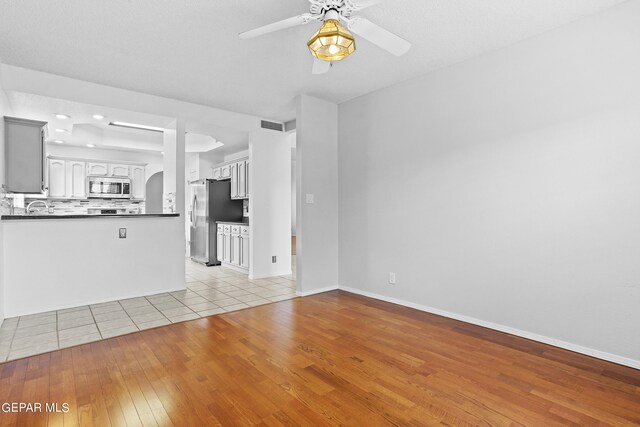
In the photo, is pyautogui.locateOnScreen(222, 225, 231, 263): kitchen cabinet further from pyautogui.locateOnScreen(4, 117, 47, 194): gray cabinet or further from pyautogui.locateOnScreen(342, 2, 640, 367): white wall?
pyautogui.locateOnScreen(342, 2, 640, 367): white wall

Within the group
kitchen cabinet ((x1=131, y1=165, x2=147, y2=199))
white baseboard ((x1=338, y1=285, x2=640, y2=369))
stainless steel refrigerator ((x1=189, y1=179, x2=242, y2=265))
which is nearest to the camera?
white baseboard ((x1=338, y1=285, x2=640, y2=369))

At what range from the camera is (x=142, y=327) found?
124 inches

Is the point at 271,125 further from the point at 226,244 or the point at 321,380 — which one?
the point at 321,380

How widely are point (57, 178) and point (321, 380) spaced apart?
7739 millimetres

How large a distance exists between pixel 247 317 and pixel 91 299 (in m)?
2.02

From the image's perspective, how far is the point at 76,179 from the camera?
7309 millimetres

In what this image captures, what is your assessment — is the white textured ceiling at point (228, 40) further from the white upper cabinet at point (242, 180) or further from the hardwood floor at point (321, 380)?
the hardwood floor at point (321, 380)

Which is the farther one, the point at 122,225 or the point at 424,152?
the point at 122,225

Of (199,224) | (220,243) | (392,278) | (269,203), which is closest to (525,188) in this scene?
(392,278)

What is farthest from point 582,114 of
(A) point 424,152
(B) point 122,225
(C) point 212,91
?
(B) point 122,225

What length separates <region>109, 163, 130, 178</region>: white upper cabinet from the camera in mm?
7715

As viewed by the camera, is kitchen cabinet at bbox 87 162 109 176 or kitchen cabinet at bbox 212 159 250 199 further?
kitchen cabinet at bbox 87 162 109 176

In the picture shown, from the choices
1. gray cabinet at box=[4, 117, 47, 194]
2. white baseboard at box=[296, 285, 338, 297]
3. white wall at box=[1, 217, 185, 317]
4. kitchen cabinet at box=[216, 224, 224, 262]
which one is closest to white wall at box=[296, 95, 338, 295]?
white baseboard at box=[296, 285, 338, 297]

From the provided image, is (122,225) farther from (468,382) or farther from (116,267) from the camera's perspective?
(468,382)
